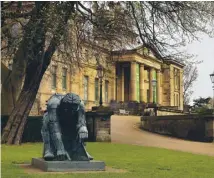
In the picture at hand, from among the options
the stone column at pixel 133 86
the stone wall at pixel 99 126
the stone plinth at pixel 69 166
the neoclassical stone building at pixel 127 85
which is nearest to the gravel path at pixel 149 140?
the stone wall at pixel 99 126

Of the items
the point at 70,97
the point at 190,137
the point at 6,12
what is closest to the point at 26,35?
the point at 6,12

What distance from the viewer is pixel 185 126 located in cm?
3531

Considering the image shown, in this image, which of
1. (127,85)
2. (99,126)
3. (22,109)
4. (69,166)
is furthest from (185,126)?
(127,85)

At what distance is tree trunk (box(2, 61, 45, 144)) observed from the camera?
2367 cm

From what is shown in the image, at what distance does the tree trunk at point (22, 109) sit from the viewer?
23.7 meters

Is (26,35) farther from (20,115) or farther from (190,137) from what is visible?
(190,137)

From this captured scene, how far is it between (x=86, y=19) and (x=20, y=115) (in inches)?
226

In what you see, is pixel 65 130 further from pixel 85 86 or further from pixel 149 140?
pixel 85 86

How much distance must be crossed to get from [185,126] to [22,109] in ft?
50.0

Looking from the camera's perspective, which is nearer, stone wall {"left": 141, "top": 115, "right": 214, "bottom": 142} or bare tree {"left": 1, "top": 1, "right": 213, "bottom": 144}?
bare tree {"left": 1, "top": 1, "right": 213, "bottom": 144}

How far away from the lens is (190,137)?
34.7 meters

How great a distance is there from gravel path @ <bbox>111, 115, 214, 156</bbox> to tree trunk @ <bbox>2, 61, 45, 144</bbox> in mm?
6314

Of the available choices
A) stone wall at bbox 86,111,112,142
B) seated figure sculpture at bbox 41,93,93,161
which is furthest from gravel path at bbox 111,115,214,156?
seated figure sculpture at bbox 41,93,93,161

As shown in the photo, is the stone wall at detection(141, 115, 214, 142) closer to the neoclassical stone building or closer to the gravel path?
the gravel path
